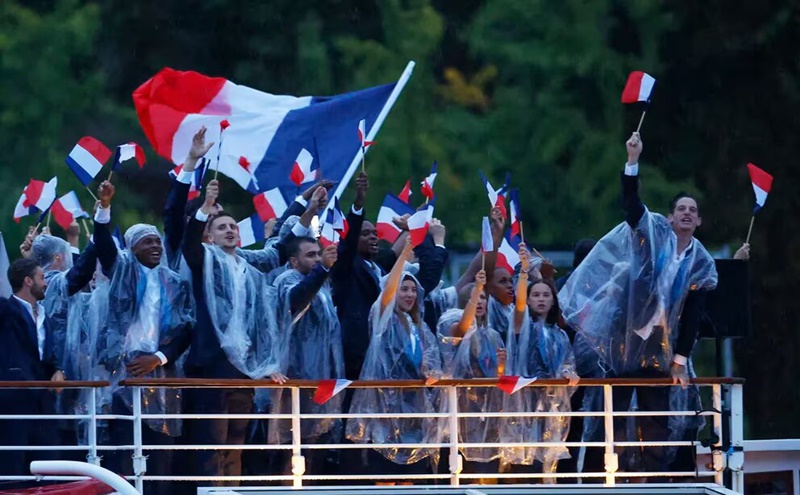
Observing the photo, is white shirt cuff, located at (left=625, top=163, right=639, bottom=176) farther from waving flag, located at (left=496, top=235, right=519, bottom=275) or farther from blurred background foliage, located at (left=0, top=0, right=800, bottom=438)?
blurred background foliage, located at (left=0, top=0, right=800, bottom=438)

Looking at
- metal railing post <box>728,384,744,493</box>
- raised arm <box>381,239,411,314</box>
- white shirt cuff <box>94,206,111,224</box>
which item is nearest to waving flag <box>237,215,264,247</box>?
raised arm <box>381,239,411,314</box>

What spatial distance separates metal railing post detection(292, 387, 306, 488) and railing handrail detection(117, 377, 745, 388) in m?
0.08

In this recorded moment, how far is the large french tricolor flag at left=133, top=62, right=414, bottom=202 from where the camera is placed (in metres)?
15.5

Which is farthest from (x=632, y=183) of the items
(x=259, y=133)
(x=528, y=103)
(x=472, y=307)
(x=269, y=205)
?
(x=528, y=103)

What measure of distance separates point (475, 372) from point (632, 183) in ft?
5.19

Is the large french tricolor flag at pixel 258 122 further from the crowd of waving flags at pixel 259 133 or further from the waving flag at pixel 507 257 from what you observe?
the waving flag at pixel 507 257

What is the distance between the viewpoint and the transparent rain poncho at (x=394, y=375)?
465 inches

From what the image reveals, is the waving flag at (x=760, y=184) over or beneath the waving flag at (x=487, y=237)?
over

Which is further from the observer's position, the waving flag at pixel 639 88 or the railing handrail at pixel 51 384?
the waving flag at pixel 639 88

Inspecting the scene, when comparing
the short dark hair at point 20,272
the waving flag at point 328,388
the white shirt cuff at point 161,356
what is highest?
the short dark hair at point 20,272

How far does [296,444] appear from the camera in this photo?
11.2 meters

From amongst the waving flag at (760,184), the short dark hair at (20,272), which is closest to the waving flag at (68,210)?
the short dark hair at (20,272)

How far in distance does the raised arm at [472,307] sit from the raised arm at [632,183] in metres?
0.99

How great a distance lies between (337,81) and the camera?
24094mm
